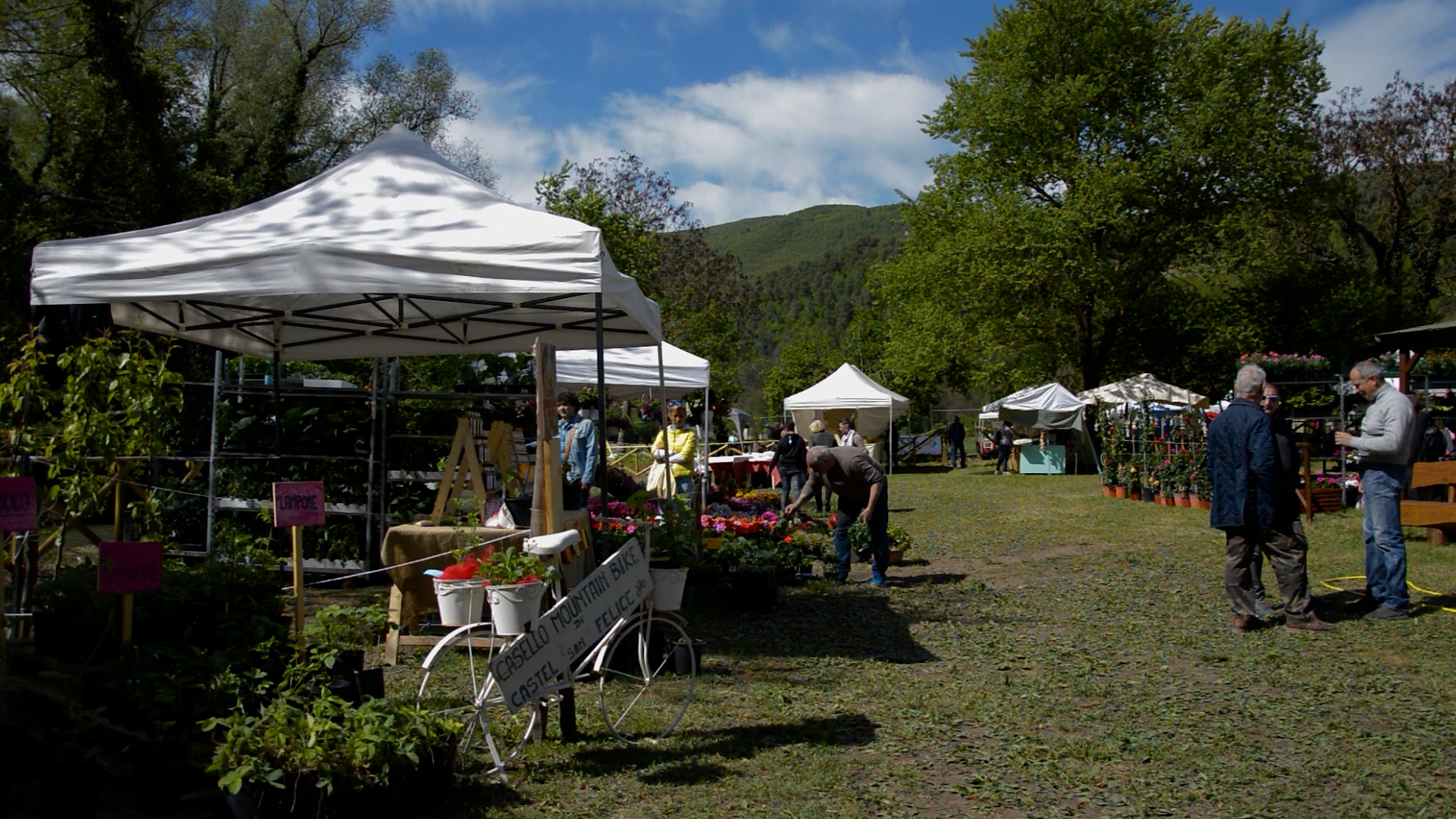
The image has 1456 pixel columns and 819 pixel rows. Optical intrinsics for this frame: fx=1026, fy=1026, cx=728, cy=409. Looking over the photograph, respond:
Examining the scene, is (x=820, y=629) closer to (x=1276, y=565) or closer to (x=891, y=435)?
(x=1276, y=565)

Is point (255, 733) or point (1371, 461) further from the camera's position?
point (1371, 461)

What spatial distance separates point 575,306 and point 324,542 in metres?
3.26

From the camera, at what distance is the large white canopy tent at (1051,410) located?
29281mm

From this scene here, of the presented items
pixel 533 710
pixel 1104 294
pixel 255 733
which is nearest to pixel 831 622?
pixel 533 710

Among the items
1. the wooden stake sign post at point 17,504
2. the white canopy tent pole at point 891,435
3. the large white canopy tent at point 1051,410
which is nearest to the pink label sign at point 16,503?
the wooden stake sign post at point 17,504

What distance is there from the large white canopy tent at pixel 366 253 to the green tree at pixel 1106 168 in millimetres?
26258

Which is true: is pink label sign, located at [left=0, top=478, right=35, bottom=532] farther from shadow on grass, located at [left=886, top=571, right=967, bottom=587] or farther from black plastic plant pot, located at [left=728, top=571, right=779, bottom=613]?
shadow on grass, located at [left=886, top=571, right=967, bottom=587]

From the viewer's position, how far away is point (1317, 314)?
32500 millimetres

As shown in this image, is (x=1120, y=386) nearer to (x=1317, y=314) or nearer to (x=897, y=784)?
(x=1317, y=314)

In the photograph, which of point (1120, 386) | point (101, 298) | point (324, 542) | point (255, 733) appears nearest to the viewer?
point (255, 733)

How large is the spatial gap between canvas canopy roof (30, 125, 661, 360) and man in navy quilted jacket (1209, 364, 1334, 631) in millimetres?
4081

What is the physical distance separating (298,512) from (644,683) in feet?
5.97

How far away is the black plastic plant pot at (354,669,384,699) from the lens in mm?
4059

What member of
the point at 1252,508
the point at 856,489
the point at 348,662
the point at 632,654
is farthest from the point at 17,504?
the point at 1252,508
